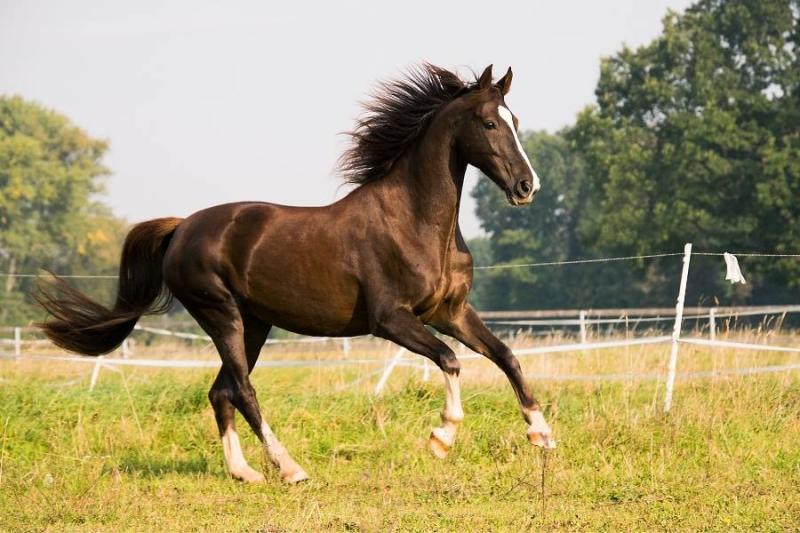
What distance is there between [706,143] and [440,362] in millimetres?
33184

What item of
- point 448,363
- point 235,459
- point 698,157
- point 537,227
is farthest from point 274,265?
point 537,227

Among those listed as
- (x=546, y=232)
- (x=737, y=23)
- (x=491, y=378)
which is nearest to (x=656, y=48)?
(x=737, y=23)

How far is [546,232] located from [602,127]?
2443cm

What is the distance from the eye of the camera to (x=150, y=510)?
5.95 meters

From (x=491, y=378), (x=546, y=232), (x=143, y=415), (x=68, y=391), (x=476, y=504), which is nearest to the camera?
(x=476, y=504)

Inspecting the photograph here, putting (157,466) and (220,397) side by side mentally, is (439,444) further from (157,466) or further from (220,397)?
(157,466)

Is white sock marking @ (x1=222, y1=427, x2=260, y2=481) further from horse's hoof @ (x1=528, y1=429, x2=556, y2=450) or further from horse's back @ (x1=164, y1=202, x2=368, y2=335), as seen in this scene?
horse's hoof @ (x1=528, y1=429, x2=556, y2=450)

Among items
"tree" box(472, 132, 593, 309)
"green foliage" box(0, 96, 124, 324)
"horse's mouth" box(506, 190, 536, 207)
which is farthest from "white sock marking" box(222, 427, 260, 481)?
"tree" box(472, 132, 593, 309)

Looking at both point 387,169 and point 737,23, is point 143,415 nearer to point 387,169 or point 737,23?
point 387,169

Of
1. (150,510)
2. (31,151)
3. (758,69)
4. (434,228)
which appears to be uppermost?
(758,69)

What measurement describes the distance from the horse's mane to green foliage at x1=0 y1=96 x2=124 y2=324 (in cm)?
4564

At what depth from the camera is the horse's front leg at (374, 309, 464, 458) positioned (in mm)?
6152

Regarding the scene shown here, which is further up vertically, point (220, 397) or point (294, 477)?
point (220, 397)

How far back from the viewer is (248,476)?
6.88 meters
